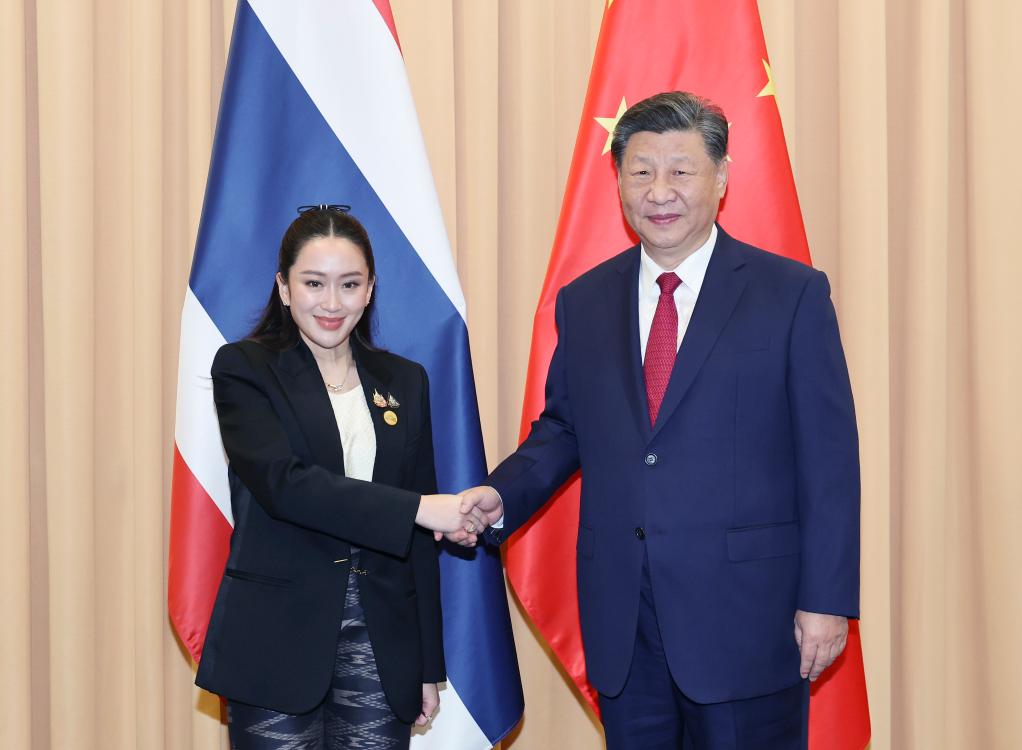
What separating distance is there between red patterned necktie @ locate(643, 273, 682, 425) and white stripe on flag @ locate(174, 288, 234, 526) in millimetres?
1139

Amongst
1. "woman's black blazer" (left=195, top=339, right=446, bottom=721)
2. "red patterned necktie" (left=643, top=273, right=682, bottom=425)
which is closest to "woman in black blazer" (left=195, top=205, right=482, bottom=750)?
"woman's black blazer" (left=195, top=339, right=446, bottom=721)

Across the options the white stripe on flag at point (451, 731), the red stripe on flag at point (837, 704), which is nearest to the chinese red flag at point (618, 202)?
the red stripe on flag at point (837, 704)

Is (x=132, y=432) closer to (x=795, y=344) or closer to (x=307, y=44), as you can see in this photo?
(x=307, y=44)

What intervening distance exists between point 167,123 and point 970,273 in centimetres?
265

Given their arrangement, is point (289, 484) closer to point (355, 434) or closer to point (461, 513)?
point (355, 434)

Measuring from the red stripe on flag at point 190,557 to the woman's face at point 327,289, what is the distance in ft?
2.21

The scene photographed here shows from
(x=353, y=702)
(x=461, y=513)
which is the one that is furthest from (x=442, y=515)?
(x=353, y=702)

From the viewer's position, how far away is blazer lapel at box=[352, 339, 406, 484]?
83.9 inches

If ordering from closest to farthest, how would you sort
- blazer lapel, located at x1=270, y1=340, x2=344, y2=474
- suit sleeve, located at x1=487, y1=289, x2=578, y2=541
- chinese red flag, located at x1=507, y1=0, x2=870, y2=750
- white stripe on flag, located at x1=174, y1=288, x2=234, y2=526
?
1. blazer lapel, located at x1=270, y1=340, x2=344, y2=474
2. suit sleeve, located at x1=487, y1=289, x2=578, y2=541
3. white stripe on flag, located at x1=174, y1=288, x2=234, y2=526
4. chinese red flag, located at x1=507, y1=0, x2=870, y2=750

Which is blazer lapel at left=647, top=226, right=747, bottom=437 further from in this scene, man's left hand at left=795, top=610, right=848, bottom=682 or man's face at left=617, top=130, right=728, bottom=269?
man's left hand at left=795, top=610, right=848, bottom=682

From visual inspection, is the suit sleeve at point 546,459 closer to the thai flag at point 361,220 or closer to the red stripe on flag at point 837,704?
the thai flag at point 361,220

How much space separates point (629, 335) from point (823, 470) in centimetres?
51

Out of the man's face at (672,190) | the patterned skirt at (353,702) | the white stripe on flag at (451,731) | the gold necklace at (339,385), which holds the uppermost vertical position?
the man's face at (672,190)

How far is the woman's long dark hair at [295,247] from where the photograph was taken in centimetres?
217
